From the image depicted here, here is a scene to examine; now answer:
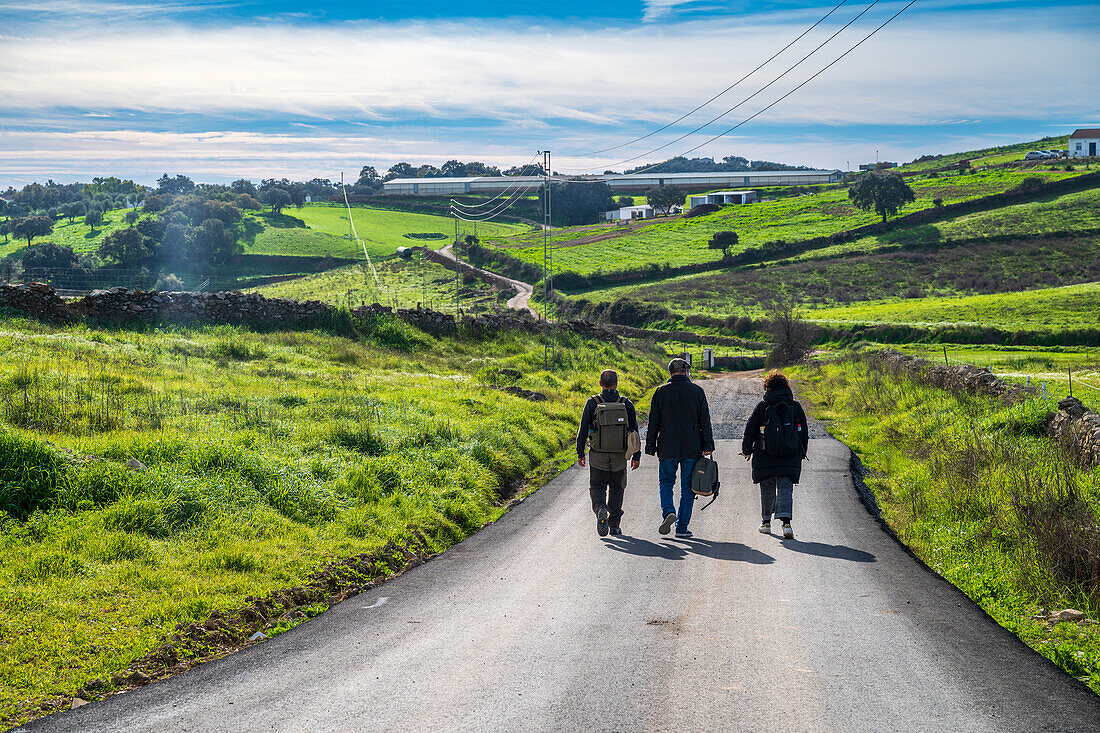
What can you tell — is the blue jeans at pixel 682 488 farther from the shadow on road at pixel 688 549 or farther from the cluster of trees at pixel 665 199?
the cluster of trees at pixel 665 199

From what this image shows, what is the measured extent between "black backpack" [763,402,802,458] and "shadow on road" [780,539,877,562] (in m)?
1.18

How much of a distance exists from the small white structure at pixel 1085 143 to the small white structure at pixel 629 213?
73.6 metres

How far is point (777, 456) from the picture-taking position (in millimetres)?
10500

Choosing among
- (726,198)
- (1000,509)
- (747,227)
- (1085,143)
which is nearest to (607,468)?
(1000,509)

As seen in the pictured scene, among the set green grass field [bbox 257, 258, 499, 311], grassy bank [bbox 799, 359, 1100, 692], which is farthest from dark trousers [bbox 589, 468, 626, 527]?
green grass field [bbox 257, 258, 499, 311]

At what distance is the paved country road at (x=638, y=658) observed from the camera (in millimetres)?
5094

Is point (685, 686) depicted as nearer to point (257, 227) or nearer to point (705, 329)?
point (705, 329)

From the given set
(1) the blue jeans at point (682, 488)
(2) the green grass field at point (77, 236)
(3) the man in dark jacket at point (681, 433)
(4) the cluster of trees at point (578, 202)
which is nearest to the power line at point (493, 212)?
(4) the cluster of trees at point (578, 202)

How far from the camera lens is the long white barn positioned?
16650 cm

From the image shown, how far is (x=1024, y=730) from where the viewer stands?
192 inches

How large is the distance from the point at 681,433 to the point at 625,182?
17913cm

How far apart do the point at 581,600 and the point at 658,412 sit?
12.0ft

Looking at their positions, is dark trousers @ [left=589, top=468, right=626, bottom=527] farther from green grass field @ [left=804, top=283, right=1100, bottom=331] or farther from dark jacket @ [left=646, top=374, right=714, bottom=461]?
green grass field @ [left=804, top=283, right=1100, bottom=331]

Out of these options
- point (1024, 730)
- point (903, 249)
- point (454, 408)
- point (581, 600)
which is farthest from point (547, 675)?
point (903, 249)
